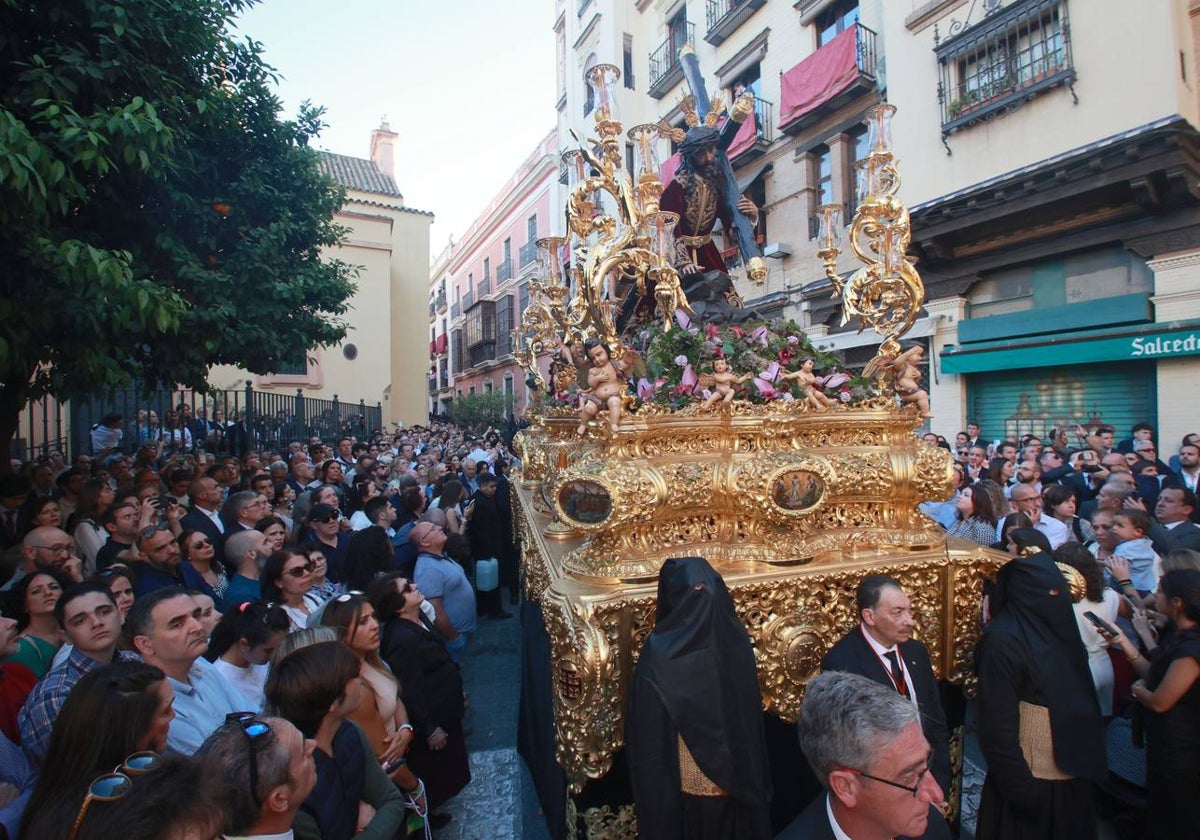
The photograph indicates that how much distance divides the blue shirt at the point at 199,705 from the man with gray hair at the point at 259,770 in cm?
63

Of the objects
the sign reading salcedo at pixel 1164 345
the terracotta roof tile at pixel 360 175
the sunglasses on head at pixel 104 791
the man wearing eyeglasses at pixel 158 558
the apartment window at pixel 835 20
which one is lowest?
the sunglasses on head at pixel 104 791

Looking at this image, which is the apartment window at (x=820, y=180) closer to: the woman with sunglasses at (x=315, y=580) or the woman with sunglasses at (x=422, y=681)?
the woman with sunglasses at (x=315, y=580)

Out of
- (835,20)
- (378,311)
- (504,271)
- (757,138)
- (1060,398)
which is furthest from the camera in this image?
(504,271)

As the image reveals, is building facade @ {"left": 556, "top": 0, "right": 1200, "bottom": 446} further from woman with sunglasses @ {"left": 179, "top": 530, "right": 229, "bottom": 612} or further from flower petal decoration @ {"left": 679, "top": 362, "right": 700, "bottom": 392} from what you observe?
woman with sunglasses @ {"left": 179, "top": 530, "right": 229, "bottom": 612}

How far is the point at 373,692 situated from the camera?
2.68m

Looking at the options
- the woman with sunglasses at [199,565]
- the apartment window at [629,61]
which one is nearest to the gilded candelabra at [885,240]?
the woman with sunglasses at [199,565]

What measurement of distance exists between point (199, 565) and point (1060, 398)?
34.3 ft

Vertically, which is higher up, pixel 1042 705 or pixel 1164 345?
pixel 1164 345

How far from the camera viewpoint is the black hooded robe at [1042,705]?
2486mm

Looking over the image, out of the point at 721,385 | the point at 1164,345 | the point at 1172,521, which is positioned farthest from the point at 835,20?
the point at 721,385

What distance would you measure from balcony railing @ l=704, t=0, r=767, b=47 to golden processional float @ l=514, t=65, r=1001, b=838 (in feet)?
43.3

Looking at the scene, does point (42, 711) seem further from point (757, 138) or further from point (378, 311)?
point (378, 311)

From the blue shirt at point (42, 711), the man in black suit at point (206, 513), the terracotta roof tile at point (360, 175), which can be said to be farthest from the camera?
the terracotta roof tile at point (360, 175)

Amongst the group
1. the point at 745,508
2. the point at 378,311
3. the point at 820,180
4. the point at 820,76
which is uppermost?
the point at 820,76
